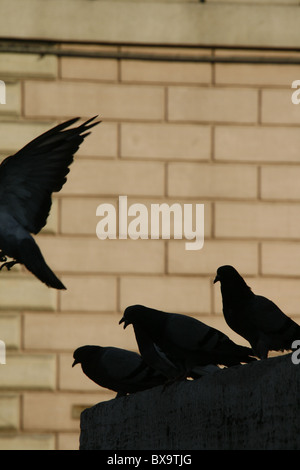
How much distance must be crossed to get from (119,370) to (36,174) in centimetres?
145

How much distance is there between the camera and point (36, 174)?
7.58 metres

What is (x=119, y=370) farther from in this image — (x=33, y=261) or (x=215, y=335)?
(x=215, y=335)

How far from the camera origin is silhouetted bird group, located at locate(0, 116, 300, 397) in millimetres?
6305

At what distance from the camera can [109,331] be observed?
39.9 feet

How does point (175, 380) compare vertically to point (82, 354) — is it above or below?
below

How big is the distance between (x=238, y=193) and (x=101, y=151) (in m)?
1.62

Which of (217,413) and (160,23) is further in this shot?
(160,23)

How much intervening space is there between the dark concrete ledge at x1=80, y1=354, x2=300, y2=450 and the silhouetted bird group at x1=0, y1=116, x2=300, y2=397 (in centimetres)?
27

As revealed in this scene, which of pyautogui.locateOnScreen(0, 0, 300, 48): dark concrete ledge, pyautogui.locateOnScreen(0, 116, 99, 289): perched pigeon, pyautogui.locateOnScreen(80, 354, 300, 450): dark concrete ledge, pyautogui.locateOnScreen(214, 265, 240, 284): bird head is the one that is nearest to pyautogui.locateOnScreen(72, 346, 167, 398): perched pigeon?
pyautogui.locateOnScreen(80, 354, 300, 450): dark concrete ledge

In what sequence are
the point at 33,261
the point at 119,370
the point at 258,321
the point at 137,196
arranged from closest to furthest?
the point at 258,321 → the point at 33,261 → the point at 119,370 → the point at 137,196

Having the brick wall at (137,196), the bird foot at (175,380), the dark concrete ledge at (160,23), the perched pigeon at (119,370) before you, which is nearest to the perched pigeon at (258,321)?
the bird foot at (175,380)

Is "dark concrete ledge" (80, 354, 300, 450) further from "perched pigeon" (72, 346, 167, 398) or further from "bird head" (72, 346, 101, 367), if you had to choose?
"bird head" (72, 346, 101, 367)

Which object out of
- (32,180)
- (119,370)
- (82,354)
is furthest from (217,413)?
(32,180)
